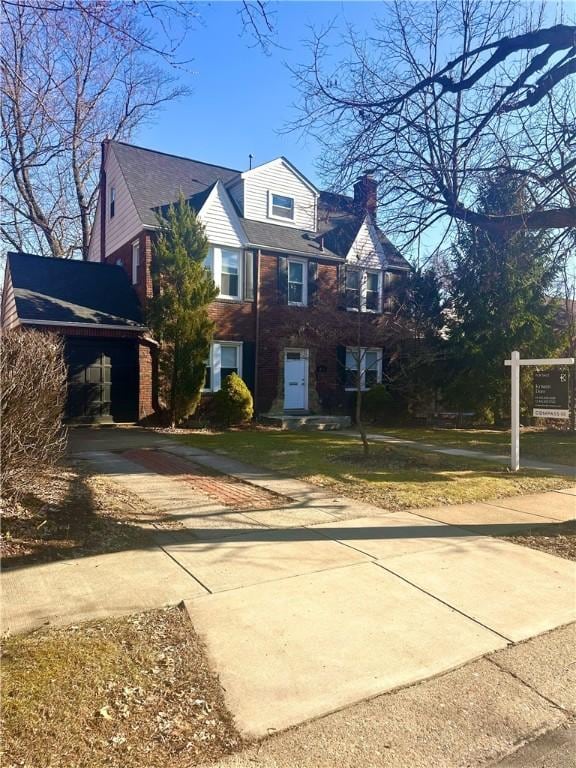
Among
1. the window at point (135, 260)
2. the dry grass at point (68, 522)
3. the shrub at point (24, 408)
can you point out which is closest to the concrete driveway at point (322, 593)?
the dry grass at point (68, 522)

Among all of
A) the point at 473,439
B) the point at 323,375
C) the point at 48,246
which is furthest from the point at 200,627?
the point at 48,246

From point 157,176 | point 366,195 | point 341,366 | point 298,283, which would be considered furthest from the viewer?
point 341,366

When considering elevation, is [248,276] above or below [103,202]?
below

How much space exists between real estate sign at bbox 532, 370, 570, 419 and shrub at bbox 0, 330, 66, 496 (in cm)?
843

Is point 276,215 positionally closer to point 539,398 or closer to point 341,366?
point 341,366

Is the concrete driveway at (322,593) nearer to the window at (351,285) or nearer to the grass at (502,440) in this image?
the grass at (502,440)

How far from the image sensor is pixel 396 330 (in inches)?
692

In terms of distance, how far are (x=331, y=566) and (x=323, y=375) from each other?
15137 millimetres

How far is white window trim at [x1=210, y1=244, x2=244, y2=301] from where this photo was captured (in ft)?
56.9

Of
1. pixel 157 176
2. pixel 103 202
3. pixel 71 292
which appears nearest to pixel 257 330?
pixel 71 292

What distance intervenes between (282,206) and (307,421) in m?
8.25

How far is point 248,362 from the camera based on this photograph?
17.9 metres

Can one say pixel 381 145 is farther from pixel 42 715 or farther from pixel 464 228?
pixel 42 715

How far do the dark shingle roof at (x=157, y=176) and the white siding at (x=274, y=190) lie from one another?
154 cm
